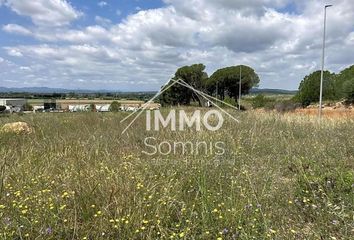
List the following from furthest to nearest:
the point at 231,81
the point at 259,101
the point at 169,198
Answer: the point at 231,81
the point at 259,101
the point at 169,198

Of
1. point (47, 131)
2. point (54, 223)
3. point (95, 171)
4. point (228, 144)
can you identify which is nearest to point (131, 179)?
point (95, 171)

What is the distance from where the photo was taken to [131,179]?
117 inches

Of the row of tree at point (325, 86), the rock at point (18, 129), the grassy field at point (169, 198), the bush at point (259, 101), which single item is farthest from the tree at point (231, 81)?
the grassy field at point (169, 198)

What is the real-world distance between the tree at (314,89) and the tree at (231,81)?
7.95 meters

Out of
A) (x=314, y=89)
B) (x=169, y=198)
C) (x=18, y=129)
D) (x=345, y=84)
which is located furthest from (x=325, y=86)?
(x=169, y=198)

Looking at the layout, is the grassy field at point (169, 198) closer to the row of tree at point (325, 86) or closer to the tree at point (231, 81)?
the row of tree at point (325, 86)

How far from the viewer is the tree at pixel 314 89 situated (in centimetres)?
3259

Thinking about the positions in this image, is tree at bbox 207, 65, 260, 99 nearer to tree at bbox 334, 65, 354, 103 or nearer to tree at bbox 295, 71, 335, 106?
tree at bbox 295, 71, 335, 106

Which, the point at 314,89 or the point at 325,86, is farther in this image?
the point at 325,86

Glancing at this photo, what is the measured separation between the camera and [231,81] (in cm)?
4025

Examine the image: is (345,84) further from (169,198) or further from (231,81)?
(169,198)

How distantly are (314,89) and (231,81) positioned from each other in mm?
11249

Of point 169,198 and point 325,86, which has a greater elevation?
point 325,86

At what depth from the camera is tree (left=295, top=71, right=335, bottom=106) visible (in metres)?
32.6
